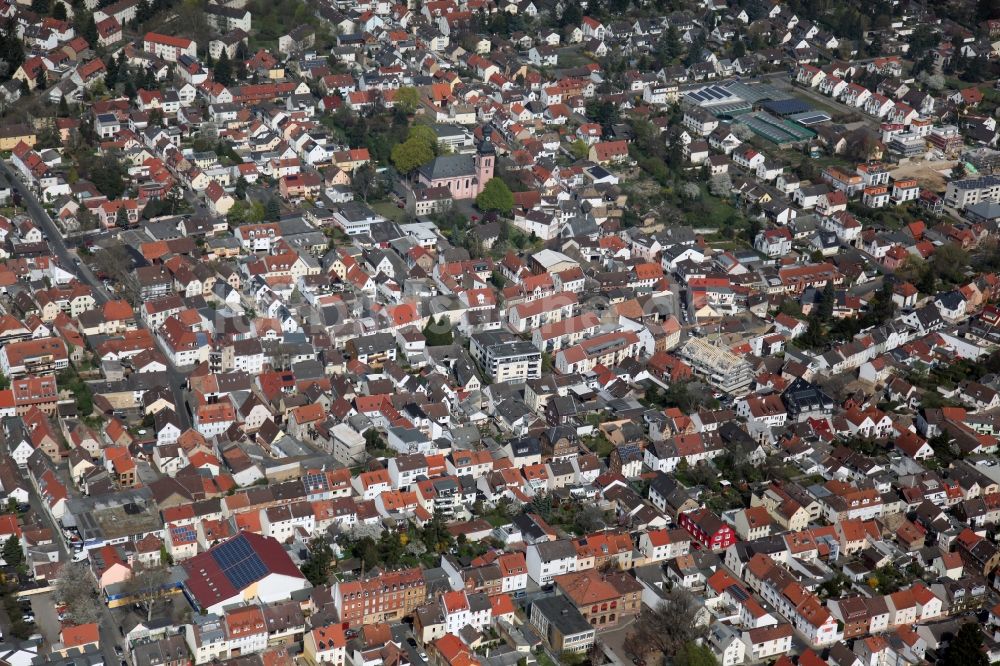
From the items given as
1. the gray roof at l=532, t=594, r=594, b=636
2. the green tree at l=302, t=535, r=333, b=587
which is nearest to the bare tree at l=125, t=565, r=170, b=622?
the green tree at l=302, t=535, r=333, b=587

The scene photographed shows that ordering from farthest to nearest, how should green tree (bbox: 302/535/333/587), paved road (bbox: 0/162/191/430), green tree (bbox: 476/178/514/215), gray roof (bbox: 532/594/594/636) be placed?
green tree (bbox: 476/178/514/215) → paved road (bbox: 0/162/191/430) → green tree (bbox: 302/535/333/587) → gray roof (bbox: 532/594/594/636)

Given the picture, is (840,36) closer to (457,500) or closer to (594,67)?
(594,67)

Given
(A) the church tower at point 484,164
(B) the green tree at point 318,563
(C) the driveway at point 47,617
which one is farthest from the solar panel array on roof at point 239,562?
(A) the church tower at point 484,164

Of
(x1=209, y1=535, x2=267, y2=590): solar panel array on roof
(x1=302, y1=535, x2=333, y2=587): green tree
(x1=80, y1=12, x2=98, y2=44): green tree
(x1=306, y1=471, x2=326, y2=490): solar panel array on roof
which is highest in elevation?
(x1=80, y1=12, x2=98, y2=44): green tree

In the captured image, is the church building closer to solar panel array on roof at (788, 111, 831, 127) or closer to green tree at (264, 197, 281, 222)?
green tree at (264, 197, 281, 222)

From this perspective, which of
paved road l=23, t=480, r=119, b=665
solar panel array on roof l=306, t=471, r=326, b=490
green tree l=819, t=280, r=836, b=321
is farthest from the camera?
green tree l=819, t=280, r=836, b=321

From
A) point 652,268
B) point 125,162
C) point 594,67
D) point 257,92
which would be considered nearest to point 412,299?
point 652,268
